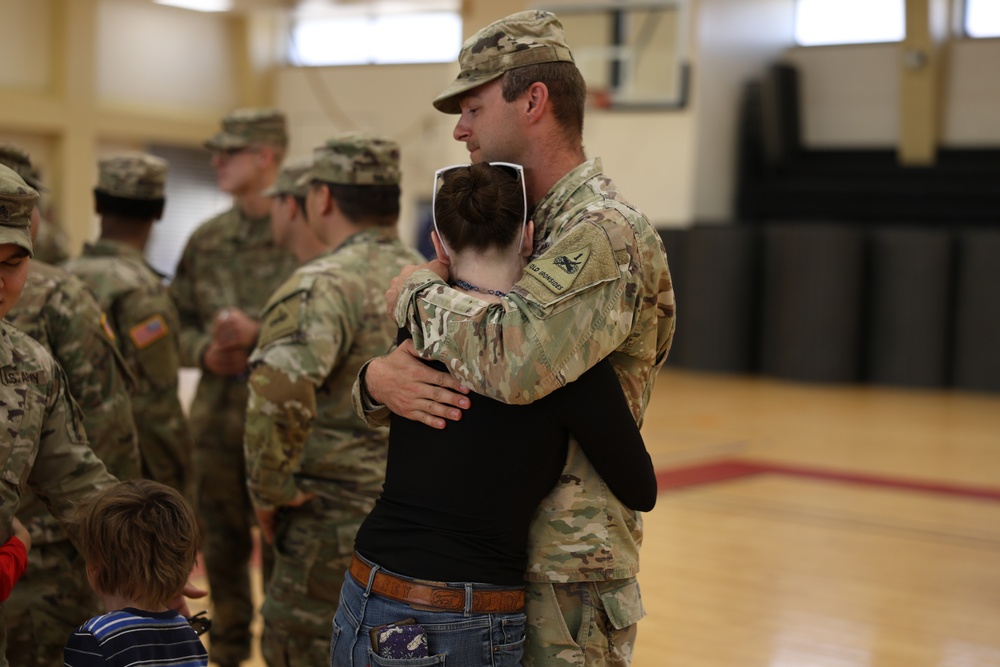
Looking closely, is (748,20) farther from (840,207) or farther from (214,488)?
(214,488)

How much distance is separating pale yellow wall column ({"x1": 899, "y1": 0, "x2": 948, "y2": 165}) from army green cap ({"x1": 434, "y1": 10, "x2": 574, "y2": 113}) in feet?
36.4

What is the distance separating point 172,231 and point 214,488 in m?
11.6

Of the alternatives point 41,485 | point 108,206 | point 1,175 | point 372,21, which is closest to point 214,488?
point 108,206

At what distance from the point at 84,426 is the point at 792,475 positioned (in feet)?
17.2

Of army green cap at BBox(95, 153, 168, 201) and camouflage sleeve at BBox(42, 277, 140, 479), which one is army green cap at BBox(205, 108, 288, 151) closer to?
army green cap at BBox(95, 153, 168, 201)

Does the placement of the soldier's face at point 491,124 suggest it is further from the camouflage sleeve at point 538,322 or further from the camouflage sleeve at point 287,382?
the camouflage sleeve at point 287,382

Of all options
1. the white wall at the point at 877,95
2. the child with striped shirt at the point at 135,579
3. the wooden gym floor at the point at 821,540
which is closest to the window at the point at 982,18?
the white wall at the point at 877,95

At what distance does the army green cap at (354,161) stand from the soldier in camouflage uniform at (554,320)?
28.8 inches

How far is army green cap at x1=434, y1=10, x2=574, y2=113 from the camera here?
1.77 m

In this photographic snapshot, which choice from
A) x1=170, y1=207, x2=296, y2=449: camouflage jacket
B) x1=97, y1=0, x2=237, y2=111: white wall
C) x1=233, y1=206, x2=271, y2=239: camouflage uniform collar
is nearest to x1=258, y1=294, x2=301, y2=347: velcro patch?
x1=170, y1=207, x2=296, y2=449: camouflage jacket

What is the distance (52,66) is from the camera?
13.1 metres

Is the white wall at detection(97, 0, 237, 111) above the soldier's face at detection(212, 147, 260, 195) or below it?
above

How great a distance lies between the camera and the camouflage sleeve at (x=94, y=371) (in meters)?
2.31

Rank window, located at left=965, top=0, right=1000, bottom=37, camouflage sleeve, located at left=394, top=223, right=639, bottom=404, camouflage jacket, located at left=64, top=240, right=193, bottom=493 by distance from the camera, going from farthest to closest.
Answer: window, located at left=965, top=0, right=1000, bottom=37
camouflage jacket, located at left=64, top=240, right=193, bottom=493
camouflage sleeve, located at left=394, top=223, right=639, bottom=404
